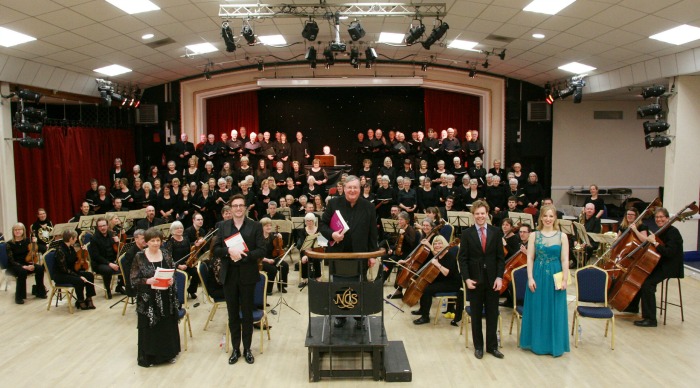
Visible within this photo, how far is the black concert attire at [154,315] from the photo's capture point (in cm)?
536

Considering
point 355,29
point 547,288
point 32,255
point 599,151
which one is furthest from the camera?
point 599,151

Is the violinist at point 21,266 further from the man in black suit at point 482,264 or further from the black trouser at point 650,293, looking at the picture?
the black trouser at point 650,293

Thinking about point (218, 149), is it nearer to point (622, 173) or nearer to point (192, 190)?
point (192, 190)

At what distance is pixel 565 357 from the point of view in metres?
5.65

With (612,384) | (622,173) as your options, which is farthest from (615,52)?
(612,384)

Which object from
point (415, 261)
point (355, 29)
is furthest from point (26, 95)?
point (415, 261)

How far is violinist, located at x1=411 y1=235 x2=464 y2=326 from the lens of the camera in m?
6.61

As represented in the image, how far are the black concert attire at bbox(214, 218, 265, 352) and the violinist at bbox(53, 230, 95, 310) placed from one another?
10.5 feet

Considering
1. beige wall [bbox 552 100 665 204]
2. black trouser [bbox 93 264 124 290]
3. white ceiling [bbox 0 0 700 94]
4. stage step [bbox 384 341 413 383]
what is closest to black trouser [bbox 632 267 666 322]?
stage step [bbox 384 341 413 383]

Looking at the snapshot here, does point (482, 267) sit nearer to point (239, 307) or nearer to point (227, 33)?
point (239, 307)

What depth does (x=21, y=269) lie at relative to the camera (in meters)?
8.01

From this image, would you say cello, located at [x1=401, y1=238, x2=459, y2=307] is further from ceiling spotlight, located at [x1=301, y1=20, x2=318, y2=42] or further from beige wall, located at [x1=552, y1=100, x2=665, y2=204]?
beige wall, located at [x1=552, y1=100, x2=665, y2=204]

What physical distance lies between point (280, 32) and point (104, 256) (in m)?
5.56

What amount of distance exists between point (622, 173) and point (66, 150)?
14.4 metres
